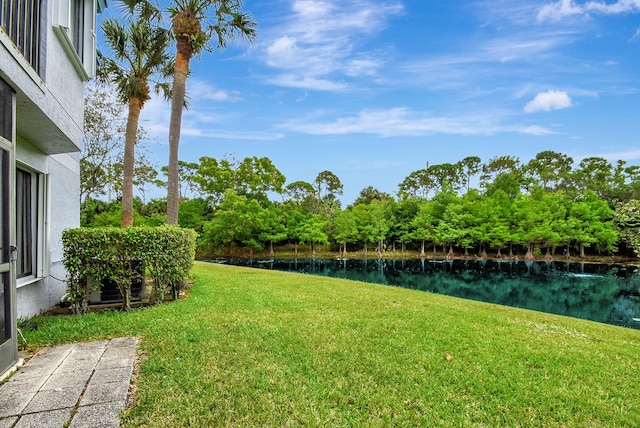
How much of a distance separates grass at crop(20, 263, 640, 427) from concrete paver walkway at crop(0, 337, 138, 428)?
17cm

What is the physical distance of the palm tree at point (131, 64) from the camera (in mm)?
9273

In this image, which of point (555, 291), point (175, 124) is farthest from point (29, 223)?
point (555, 291)

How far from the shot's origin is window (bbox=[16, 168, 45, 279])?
427 cm

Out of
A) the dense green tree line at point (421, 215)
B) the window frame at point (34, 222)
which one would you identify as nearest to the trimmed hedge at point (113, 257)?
the window frame at point (34, 222)

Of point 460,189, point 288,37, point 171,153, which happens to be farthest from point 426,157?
point 171,153

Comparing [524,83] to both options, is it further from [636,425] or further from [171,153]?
[636,425]

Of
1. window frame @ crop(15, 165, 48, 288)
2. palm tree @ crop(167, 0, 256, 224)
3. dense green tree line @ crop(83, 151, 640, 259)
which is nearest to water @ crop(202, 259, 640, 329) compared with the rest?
dense green tree line @ crop(83, 151, 640, 259)

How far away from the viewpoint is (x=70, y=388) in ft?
8.16

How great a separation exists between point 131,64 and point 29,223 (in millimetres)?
7446

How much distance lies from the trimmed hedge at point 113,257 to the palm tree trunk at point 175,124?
3211mm

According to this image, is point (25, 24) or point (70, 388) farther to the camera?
point (25, 24)

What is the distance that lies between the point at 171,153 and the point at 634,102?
23822 millimetres

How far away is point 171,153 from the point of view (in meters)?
8.33

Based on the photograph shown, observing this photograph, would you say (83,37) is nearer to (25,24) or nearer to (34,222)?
(25,24)
